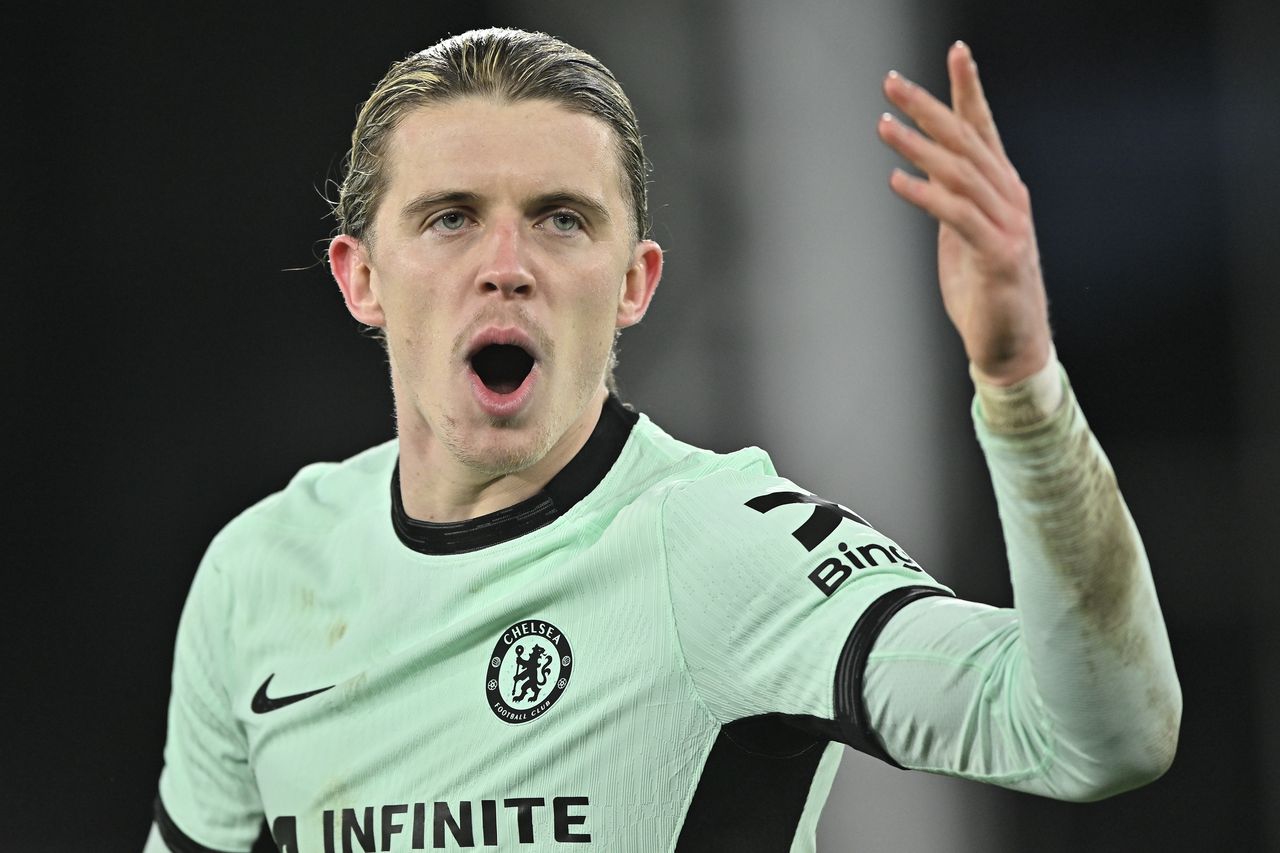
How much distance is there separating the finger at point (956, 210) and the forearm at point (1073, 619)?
12cm

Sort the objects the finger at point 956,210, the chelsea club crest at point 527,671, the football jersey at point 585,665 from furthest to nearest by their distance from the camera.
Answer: the chelsea club crest at point 527,671 → the football jersey at point 585,665 → the finger at point 956,210

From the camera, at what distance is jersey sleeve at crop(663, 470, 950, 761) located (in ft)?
4.61

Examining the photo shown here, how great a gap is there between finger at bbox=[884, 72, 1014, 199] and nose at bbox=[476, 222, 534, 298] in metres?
0.77

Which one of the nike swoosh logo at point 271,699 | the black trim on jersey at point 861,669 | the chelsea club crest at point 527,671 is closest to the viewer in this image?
the black trim on jersey at point 861,669

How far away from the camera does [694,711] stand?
5.27 ft

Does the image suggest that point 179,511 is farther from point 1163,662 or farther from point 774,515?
point 1163,662

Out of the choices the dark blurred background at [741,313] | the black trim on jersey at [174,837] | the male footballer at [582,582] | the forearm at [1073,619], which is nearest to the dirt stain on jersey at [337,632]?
the male footballer at [582,582]

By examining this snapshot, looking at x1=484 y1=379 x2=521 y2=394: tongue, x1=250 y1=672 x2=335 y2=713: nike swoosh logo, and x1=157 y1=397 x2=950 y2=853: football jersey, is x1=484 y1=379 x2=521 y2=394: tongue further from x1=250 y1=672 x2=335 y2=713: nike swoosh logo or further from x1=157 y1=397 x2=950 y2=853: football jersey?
x1=250 y1=672 x2=335 y2=713: nike swoosh logo

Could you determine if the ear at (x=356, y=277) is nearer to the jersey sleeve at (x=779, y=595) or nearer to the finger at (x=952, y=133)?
the jersey sleeve at (x=779, y=595)

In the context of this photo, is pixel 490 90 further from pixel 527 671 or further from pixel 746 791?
pixel 746 791

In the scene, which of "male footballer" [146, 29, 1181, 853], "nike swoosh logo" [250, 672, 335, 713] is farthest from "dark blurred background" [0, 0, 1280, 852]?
"nike swoosh logo" [250, 672, 335, 713]

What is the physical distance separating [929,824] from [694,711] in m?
1.63

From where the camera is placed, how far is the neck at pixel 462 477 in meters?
1.93

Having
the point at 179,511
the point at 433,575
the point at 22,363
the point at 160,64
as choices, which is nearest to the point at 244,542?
the point at 433,575
